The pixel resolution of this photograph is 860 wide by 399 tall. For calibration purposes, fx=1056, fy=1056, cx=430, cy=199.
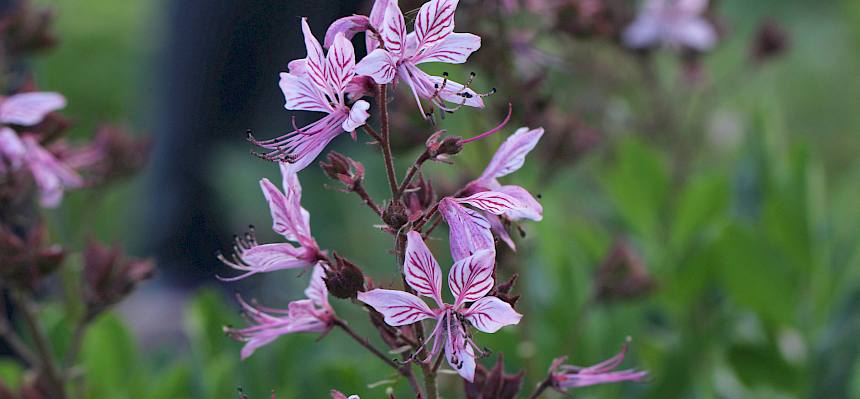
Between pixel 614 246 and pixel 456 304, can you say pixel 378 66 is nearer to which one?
pixel 456 304

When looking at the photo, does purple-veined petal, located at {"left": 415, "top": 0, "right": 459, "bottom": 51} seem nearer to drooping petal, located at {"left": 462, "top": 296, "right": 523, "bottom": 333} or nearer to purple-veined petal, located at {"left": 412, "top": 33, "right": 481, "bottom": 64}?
purple-veined petal, located at {"left": 412, "top": 33, "right": 481, "bottom": 64}

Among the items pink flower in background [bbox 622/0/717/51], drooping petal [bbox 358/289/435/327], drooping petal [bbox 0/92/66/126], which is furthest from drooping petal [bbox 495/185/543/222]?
pink flower in background [bbox 622/0/717/51]

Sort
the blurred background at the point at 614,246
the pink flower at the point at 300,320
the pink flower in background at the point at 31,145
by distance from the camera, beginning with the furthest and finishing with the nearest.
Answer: the blurred background at the point at 614,246 < the pink flower in background at the point at 31,145 < the pink flower at the point at 300,320

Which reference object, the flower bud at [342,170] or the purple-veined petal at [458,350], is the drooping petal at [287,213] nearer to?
the flower bud at [342,170]

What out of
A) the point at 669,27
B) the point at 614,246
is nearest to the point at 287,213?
the point at 614,246

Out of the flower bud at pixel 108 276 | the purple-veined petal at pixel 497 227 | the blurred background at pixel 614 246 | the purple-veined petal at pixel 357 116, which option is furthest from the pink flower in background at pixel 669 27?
the purple-veined petal at pixel 357 116

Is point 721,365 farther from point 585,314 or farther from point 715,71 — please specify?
point 715,71
